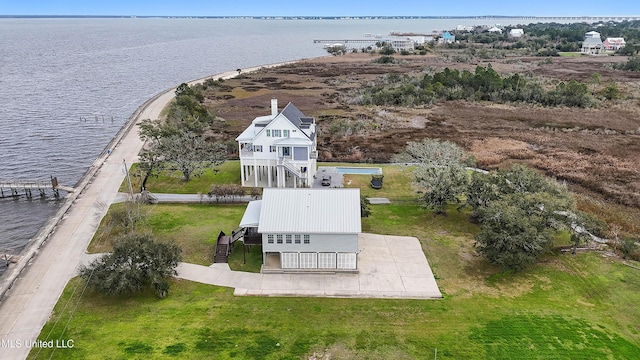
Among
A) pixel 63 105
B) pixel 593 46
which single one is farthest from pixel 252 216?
pixel 593 46

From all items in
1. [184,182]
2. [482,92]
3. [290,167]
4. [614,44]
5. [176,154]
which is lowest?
[184,182]

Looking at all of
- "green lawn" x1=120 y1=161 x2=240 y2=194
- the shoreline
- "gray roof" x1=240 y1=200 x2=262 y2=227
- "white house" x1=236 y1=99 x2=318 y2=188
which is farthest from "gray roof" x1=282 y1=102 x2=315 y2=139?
the shoreline

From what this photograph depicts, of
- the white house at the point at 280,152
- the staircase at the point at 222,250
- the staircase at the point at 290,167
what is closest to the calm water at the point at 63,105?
the staircase at the point at 222,250

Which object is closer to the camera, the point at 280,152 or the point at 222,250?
the point at 222,250

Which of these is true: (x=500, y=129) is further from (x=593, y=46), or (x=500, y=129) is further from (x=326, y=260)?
(x=593, y=46)

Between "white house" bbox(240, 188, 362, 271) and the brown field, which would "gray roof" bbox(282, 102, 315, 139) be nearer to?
the brown field

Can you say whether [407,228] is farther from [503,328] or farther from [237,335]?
[237,335]

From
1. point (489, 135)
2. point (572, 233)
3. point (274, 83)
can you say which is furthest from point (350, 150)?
point (274, 83)

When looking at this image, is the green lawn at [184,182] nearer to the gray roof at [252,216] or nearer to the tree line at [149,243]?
the tree line at [149,243]
